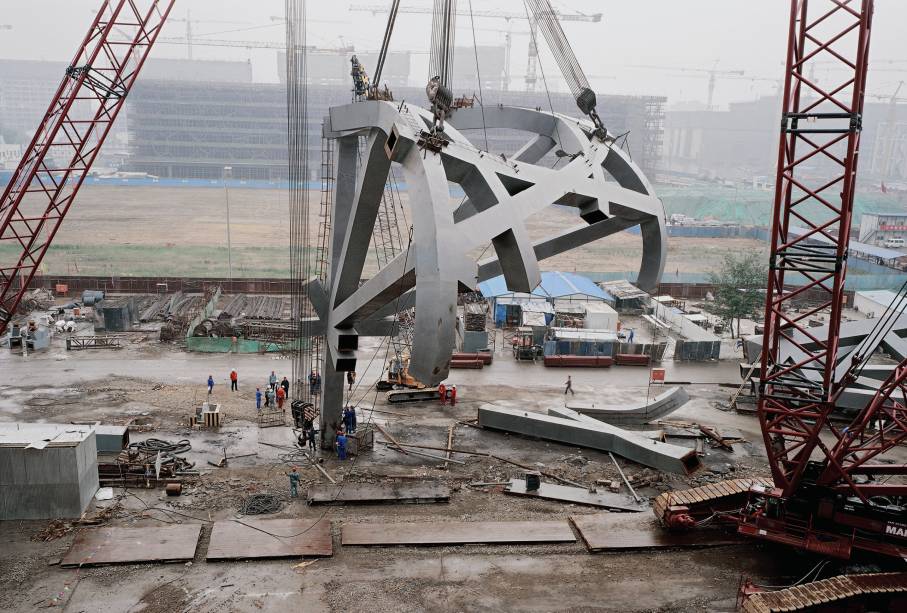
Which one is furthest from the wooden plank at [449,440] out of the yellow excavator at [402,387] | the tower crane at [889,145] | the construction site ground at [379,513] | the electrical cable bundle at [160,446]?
the tower crane at [889,145]

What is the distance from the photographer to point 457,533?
67.1 feet

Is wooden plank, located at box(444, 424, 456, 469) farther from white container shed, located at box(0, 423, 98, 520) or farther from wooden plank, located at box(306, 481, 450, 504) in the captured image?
white container shed, located at box(0, 423, 98, 520)

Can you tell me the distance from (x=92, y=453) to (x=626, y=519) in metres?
14.9

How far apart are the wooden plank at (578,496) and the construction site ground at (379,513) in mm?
278

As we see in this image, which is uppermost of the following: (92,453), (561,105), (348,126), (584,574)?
(561,105)

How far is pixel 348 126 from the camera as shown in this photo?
2348cm

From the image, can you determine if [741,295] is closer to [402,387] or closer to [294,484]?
[402,387]

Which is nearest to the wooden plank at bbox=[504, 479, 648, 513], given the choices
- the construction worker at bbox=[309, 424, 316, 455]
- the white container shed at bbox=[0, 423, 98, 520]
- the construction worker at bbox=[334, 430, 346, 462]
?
the construction worker at bbox=[334, 430, 346, 462]

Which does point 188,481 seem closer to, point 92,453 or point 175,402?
point 92,453

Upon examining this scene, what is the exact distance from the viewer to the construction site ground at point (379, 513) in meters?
17.6

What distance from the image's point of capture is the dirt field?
61969mm

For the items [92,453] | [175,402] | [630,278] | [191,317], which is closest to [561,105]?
[630,278]

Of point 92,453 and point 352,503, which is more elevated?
point 92,453

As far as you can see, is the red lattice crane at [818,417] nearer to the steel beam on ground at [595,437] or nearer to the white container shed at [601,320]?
the steel beam on ground at [595,437]
